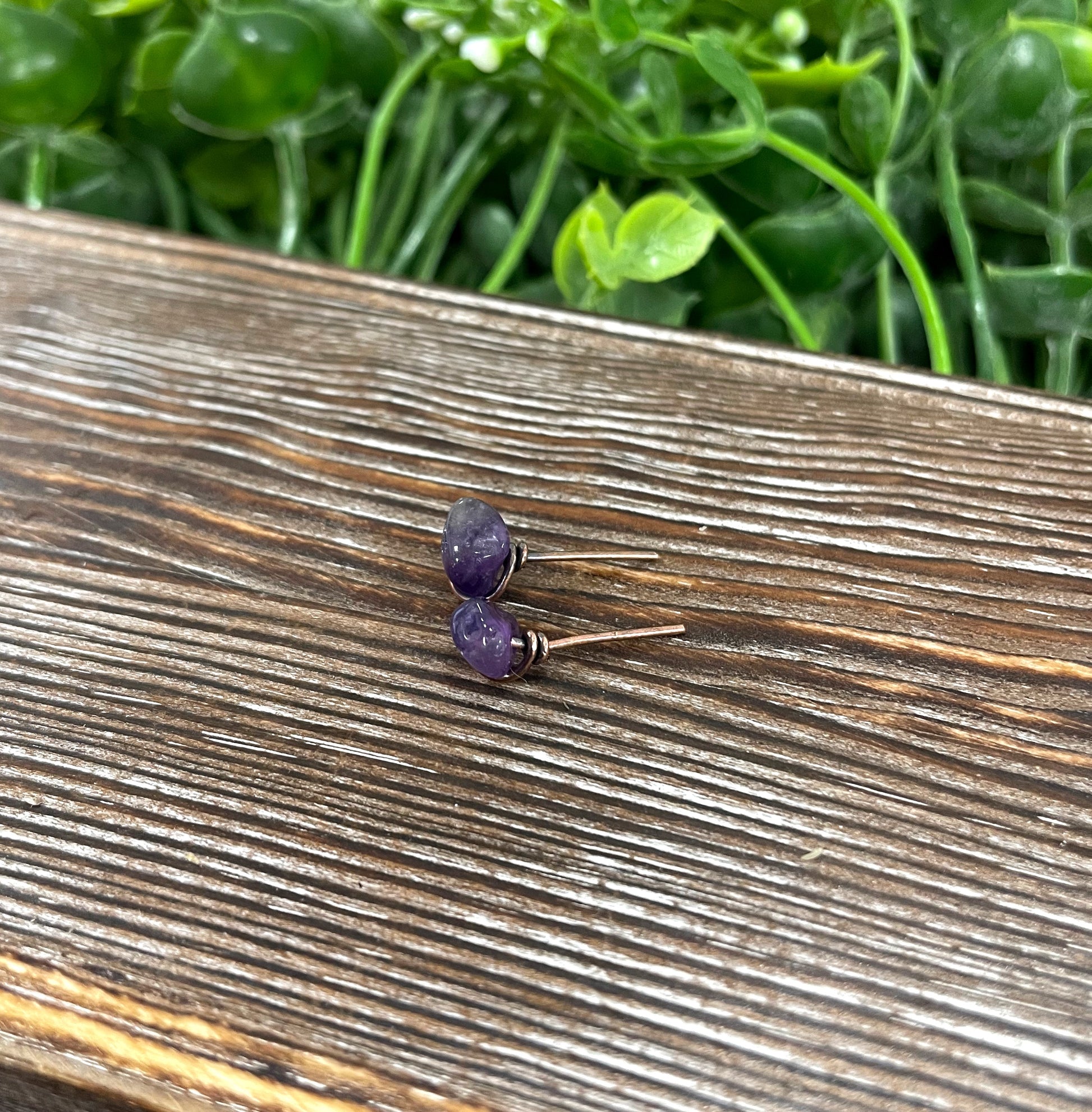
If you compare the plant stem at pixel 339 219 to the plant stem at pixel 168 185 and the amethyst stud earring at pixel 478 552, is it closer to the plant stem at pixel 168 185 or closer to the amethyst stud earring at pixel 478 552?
the plant stem at pixel 168 185

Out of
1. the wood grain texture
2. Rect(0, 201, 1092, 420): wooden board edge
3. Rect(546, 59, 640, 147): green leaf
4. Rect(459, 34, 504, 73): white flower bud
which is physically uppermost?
Rect(459, 34, 504, 73): white flower bud

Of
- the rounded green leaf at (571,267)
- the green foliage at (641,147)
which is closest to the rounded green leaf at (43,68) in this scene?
the green foliage at (641,147)

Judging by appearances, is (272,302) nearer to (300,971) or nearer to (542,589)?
(542,589)

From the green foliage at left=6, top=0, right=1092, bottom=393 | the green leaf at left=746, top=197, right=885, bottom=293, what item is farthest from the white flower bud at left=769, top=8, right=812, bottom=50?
the green leaf at left=746, top=197, right=885, bottom=293

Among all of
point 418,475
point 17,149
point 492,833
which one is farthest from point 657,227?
point 17,149

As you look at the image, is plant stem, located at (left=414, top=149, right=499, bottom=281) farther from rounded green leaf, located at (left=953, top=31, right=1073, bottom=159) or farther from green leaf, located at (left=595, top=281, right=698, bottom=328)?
rounded green leaf, located at (left=953, top=31, right=1073, bottom=159)

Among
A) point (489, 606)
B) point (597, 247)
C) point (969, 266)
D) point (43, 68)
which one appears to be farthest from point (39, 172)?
point (969, 266)
